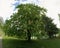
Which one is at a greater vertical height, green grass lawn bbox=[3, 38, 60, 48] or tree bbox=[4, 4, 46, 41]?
tree bbox=[4, 4, 46, 41]

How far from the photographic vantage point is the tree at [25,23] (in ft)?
4.96

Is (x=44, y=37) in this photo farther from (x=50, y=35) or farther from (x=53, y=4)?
(x=53, y=4)

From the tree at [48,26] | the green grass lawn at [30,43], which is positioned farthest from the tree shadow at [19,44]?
the tree at [48,26]

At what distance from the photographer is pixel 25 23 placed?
4.98 ft

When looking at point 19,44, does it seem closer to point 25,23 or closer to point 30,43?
point 30,43

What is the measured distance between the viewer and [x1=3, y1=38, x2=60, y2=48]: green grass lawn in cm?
153

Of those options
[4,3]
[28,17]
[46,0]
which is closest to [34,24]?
[28,17]

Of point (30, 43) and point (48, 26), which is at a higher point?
point (48, 26)

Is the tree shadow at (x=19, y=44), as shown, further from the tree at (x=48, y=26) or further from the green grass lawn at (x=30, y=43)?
the tree at (x=48, y=26)

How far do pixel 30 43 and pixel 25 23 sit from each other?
225 mm

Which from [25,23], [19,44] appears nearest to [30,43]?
[19,44]

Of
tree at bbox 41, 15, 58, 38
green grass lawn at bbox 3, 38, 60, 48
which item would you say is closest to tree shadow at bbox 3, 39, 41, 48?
green grass lawn at bbox 3, 38, 60, 48

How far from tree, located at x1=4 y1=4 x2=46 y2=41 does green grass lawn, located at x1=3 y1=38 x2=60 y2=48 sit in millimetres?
63

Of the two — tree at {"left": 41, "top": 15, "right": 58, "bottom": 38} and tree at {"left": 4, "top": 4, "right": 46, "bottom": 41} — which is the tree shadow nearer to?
tree at {"left": 4, "top": 4, "right": 46, "bottom": 41}
